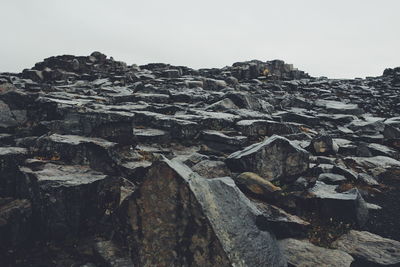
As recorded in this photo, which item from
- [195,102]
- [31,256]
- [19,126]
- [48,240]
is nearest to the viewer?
[31,256]

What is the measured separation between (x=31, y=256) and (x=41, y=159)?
12.5 feet

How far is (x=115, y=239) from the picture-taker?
7.69 metres

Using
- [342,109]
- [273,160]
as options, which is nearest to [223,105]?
[273,160]

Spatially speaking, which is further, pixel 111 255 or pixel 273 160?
pixel 273 160

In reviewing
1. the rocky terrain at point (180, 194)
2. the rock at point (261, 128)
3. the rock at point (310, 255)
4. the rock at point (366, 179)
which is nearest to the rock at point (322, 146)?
the rocky terrain at point (180, 194)

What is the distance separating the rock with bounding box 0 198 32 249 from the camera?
7.70 meters

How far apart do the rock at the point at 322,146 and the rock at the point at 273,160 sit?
17.6 feet

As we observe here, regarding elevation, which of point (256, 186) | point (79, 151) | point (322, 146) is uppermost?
point (79, 151)

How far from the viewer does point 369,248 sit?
831 centimetres

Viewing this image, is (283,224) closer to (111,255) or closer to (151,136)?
(111,255)

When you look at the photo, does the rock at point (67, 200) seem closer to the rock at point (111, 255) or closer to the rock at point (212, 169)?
the rock at point (111, 255)

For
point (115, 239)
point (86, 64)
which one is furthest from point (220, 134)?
point (86, 64)

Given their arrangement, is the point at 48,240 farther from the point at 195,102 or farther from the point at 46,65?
the point at 46,65

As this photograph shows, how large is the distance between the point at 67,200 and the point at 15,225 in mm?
1318
